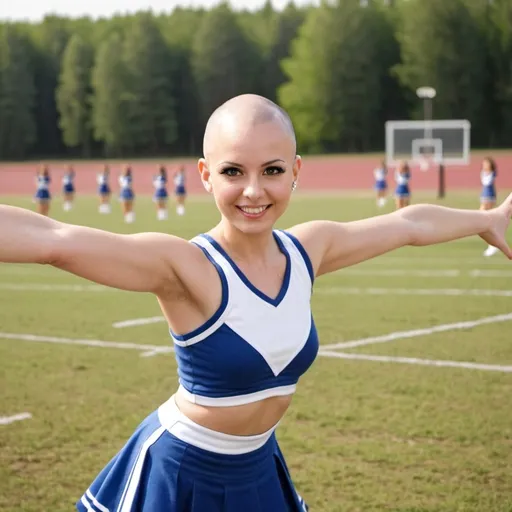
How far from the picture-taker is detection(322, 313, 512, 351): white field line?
30.7ft

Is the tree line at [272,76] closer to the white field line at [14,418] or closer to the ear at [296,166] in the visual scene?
the white field line at [14,418]

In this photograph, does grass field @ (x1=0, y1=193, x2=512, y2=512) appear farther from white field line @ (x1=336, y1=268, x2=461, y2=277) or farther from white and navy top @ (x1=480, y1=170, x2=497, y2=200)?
white and navy top @ (x1=480, y1=170, x2=497, y2=200)

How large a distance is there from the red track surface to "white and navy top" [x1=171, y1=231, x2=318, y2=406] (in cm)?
4198

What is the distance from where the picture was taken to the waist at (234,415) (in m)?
2.83

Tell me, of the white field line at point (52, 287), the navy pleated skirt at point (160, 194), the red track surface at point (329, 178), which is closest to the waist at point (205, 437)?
the white field line at point (52, 287)

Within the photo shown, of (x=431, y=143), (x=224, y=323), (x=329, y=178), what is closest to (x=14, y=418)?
(x=224, y=323)

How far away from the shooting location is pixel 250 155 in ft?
8.99

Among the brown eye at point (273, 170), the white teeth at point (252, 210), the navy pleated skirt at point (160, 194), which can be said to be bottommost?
the navy pleated skirt at point (160, 194)

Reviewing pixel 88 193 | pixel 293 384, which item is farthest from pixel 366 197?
pixel 293 384

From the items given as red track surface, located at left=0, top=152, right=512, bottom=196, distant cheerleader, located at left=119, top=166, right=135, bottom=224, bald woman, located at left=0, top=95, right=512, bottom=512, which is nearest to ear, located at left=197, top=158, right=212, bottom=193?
bald woman, located at left=0, top=95, right=512, bottom=512

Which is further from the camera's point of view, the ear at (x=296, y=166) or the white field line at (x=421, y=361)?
the white field line at (x=421, y=361)

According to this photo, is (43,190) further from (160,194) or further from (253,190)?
(253,190)

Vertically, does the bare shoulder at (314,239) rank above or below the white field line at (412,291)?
above

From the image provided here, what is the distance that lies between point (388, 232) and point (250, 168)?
824 millimetres
